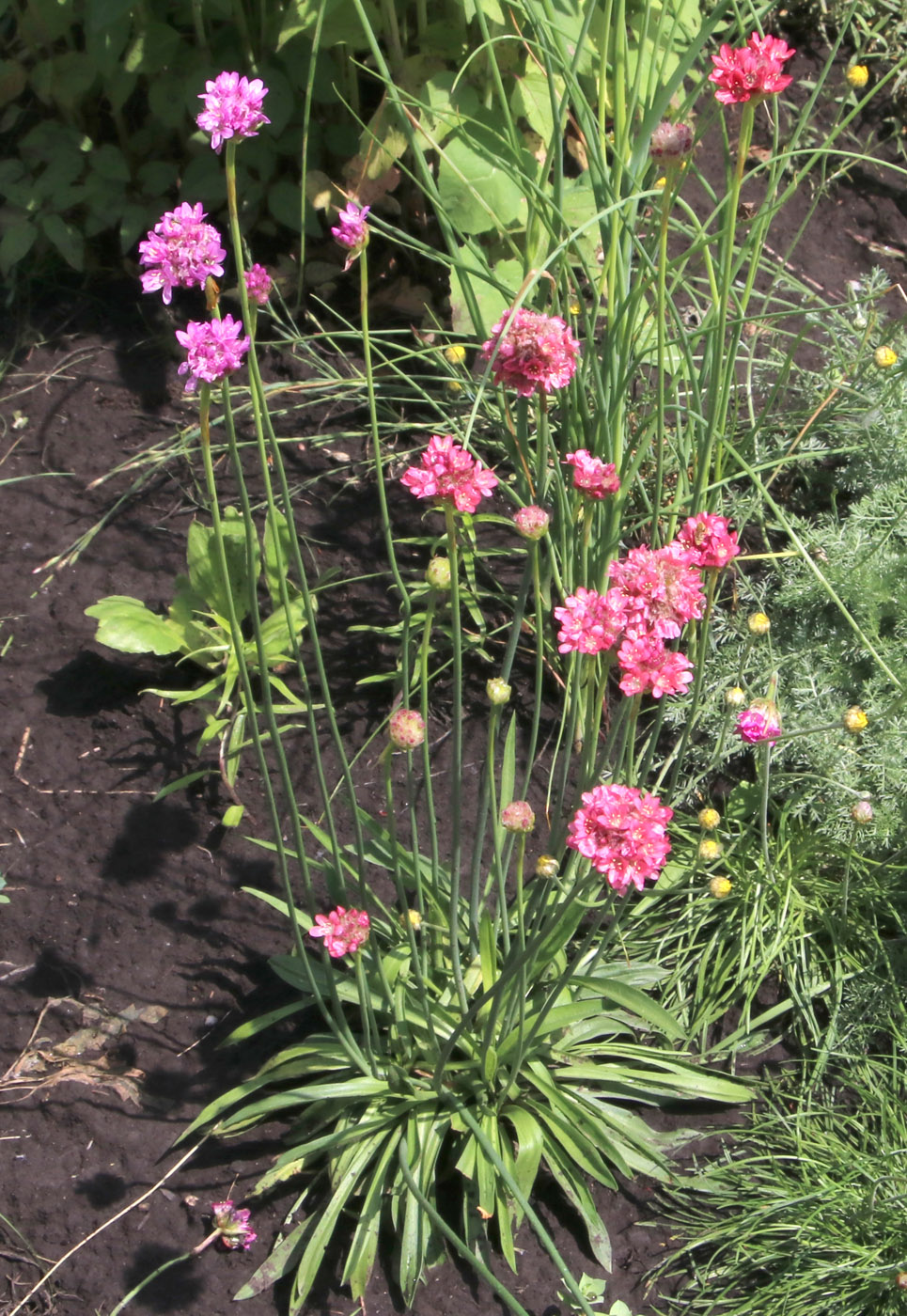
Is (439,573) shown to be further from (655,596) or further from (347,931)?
(347,931)

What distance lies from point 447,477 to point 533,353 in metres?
0.21

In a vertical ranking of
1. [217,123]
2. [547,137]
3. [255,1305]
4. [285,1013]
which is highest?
[217,123]

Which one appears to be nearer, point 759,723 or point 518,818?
point 518,818

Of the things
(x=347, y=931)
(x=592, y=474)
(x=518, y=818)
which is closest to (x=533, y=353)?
(x=592, y=474)

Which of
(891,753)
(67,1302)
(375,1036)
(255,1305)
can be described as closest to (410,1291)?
(255,1305)

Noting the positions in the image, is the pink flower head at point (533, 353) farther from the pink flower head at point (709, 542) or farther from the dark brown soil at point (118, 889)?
the dark brown soil at point (118, 889)

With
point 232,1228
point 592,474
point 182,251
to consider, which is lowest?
point 232,1228

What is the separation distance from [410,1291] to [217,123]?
1510 millimetres

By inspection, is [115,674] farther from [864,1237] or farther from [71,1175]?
[864,1237]

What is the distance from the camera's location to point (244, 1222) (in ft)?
5.66

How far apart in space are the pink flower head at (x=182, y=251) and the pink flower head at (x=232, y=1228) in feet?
4.19

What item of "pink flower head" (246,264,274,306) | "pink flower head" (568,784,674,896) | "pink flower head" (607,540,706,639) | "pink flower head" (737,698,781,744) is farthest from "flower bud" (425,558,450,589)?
"pink flower head" (737,698,781,744)

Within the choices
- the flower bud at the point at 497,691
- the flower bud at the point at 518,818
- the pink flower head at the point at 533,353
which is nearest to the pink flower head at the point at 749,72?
the pink flower head at the point at 533,353

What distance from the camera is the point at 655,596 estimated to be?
4.12ft
